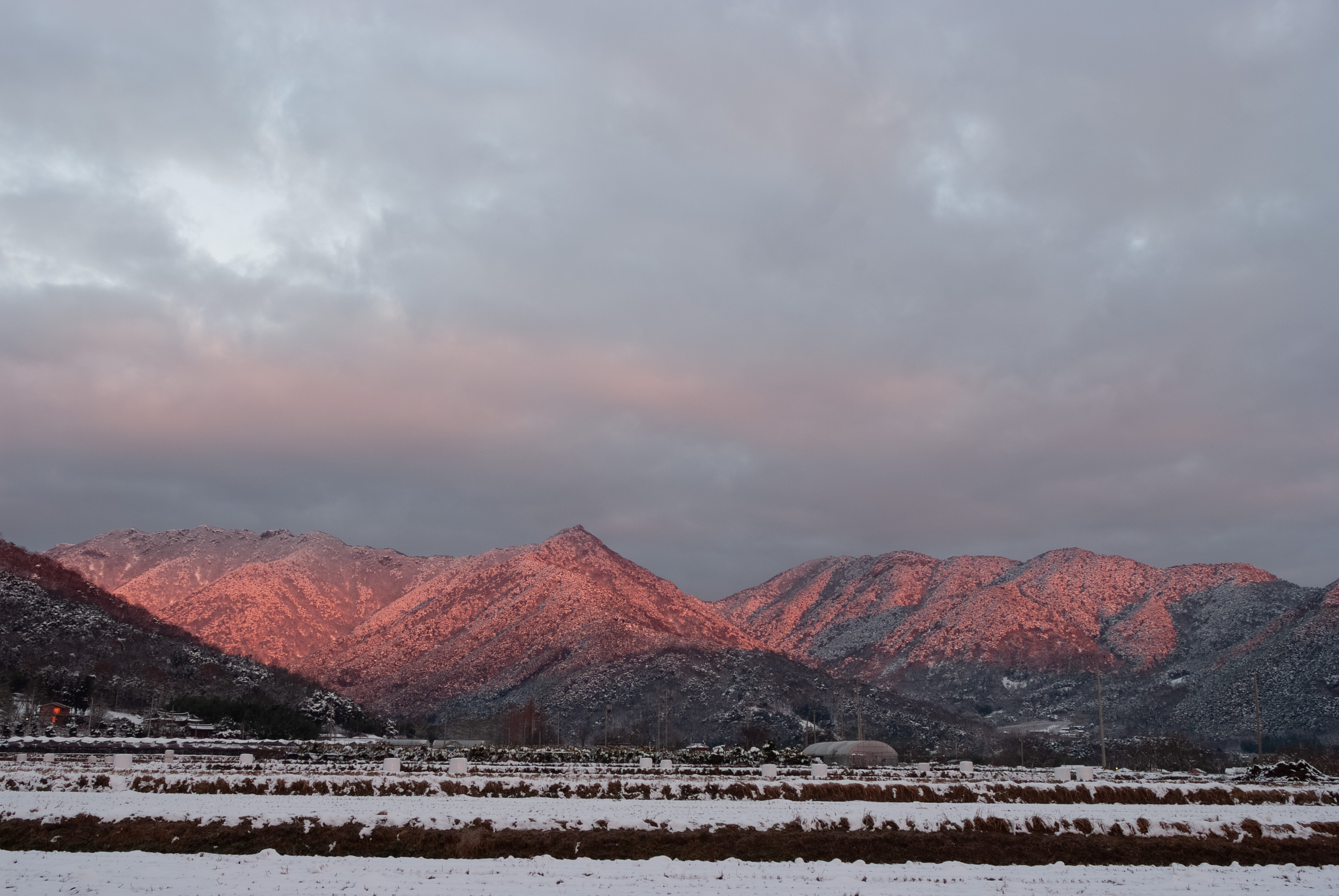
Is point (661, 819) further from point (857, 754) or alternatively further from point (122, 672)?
point (122, 672)

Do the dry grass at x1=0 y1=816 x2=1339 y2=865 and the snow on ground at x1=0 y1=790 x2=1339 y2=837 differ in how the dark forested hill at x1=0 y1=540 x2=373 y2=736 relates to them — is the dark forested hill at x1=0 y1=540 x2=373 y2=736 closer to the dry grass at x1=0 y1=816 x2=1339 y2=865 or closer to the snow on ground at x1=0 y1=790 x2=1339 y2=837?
the snow on ground at x1=0 y1=790 x2=1339 y2=837

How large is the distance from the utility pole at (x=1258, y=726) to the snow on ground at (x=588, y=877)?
5391cm

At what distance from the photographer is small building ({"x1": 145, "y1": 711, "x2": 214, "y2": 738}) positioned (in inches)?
3588

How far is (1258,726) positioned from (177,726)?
337ft

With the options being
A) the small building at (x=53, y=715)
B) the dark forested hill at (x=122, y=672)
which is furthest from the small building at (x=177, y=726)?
the small building at (x=53, y=715)

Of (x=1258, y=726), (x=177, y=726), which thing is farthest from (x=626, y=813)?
(x=177, y=726)

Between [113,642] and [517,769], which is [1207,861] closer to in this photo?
[517,769]

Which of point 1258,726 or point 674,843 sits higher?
point 1258,726

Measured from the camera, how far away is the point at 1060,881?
2094 centimetres

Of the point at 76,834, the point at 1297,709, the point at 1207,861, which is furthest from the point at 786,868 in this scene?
the point at 1297,709

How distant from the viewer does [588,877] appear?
2077cm

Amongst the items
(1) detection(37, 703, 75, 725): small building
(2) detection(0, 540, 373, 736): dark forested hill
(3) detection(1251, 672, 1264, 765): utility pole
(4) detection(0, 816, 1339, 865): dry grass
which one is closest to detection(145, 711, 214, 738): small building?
(2) detection(0, 540, 373, 736): dark forested hill

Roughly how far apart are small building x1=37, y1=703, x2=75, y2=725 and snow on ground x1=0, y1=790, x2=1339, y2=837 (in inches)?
2813

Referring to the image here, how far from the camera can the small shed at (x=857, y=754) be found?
286 ft
